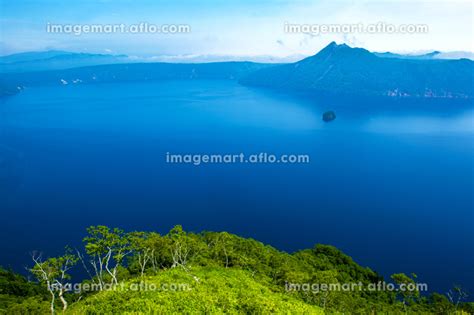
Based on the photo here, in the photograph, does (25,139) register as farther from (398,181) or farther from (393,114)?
(393,114)

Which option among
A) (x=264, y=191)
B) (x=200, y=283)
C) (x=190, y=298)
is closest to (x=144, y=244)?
(x=200, y=283)

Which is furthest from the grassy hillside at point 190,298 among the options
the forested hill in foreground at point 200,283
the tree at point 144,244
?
the tree at point 144,244

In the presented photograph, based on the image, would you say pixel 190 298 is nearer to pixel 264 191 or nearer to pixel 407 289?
pixel 407 289

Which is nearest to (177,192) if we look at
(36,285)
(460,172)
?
(36,285)

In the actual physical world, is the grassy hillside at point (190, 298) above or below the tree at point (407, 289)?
above

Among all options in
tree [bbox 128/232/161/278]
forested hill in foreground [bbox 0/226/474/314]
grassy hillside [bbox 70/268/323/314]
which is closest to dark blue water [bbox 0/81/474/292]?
forested hill in foreground [bbox 0/226/474/314]

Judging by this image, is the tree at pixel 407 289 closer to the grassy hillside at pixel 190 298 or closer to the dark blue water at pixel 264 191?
the grassy hillside at pixel 190 298

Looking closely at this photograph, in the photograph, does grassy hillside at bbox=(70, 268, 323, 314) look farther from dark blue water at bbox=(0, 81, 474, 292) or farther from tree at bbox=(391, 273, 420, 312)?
dark blue water at bbox=(0, 81, 474, 292)
